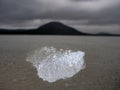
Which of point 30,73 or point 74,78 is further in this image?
point 30,73

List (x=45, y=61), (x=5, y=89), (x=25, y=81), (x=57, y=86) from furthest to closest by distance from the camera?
(x=45, y=61) → (x=25, y=81) → (x=57, y=86) → (x=5, y=89)

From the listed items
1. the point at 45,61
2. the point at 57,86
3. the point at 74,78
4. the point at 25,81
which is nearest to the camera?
the point at 57,86

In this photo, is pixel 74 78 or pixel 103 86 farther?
pixel 74 78

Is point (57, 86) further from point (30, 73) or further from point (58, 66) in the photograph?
point (30, 73)

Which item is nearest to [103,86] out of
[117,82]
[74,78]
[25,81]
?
[117,82]

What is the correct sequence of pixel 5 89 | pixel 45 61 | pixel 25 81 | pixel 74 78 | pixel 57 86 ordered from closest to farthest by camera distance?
pixel 5 89, pixel 57 86, pixel 25 81, pixel 74 78, pixel 45 61

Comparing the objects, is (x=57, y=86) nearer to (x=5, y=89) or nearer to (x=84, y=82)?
(x=84, y=82)

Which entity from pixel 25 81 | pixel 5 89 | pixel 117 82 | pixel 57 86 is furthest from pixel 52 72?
pixel 117 82

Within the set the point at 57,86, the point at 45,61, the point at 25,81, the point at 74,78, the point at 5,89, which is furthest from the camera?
the point at 45,61

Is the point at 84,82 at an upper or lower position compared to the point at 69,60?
lower
